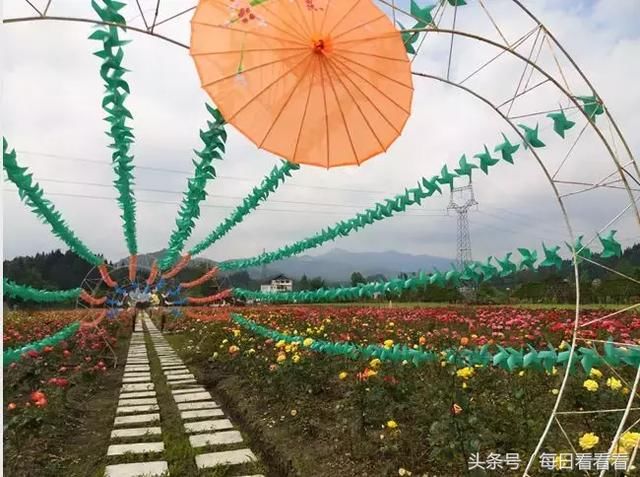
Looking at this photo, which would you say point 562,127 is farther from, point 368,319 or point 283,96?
point 368,319

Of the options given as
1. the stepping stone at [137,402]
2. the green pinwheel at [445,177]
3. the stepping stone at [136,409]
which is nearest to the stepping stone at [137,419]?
the stepping stone at [136,409]

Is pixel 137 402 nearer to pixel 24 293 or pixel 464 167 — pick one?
pixel 24 293

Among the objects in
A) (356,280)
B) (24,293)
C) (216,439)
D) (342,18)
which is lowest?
(216,439)

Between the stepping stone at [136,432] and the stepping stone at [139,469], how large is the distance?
2.51ft

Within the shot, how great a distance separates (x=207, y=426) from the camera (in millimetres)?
4930

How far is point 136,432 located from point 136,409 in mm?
1026

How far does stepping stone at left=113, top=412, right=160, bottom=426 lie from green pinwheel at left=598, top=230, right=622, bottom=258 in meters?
4.45

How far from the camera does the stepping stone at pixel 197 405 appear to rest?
5.73 m

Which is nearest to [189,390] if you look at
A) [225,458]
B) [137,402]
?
[137,402]

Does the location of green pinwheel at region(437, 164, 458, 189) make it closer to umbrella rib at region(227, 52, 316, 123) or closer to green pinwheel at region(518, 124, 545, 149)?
green pinwheel at region(518, 124, 545, 149)

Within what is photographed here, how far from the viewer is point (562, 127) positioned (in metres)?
2.64

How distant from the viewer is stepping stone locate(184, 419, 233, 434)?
480cm

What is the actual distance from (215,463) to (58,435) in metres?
1.81

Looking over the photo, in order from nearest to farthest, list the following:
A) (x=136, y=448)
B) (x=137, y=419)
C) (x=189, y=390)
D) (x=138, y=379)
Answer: (x=136, y=448) → (x=137, y=419) → (x=189, y=390) → (x=138, y=379)
